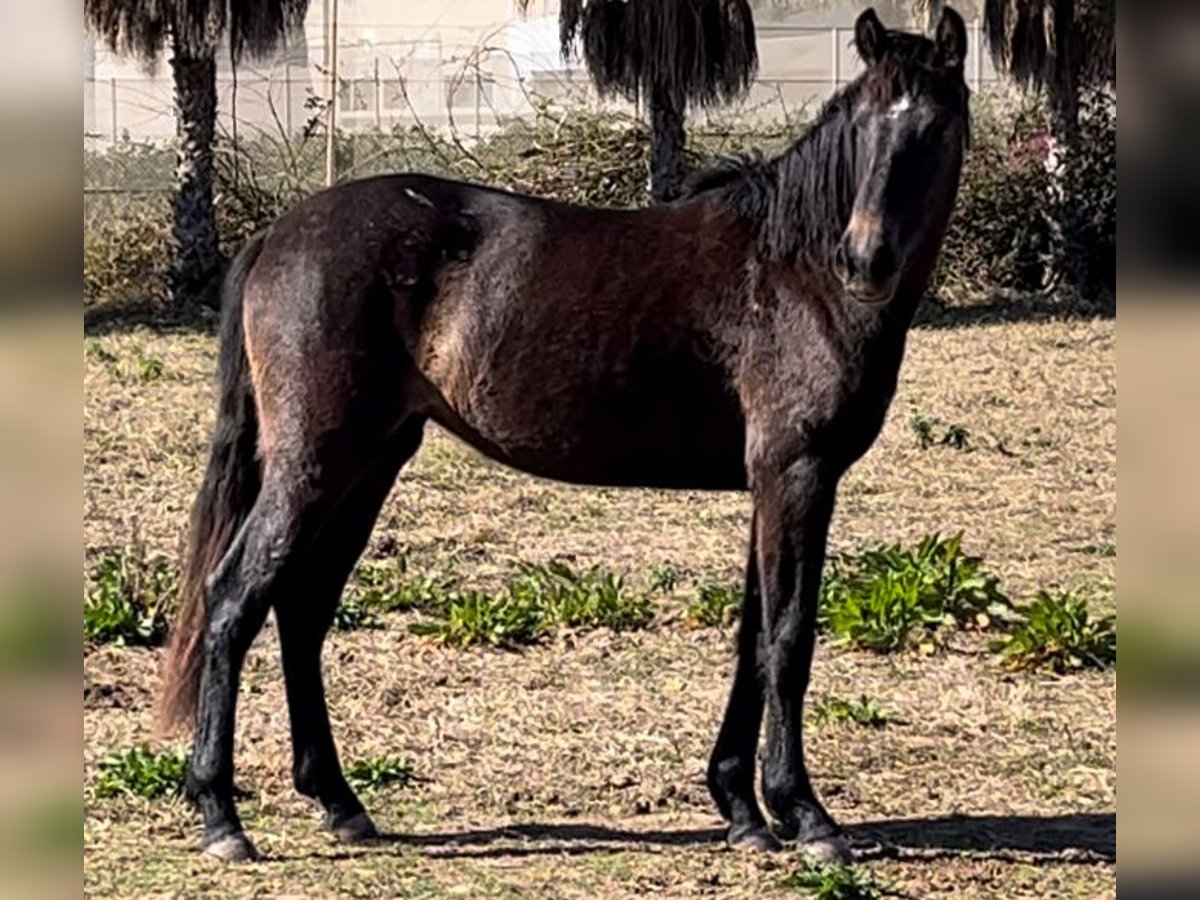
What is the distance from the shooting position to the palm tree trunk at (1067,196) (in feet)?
64.0

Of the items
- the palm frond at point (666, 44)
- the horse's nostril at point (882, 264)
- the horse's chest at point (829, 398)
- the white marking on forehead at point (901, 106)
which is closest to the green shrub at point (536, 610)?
the horse's chest at point (829, 398)

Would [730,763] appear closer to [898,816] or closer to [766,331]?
[898,816]

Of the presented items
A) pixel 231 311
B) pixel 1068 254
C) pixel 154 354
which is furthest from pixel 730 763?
pixel 1068 254

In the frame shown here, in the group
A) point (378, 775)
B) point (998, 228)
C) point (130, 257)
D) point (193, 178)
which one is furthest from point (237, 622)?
point (998, 228)

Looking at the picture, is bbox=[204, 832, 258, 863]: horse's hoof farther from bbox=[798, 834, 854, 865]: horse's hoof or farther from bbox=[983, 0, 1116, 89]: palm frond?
bbox=[983, 0, 1116, 89]: palm frond

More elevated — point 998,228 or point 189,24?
point 189,24

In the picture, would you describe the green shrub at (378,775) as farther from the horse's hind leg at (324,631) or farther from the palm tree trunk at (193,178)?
the palm tree trunk at (193,178)

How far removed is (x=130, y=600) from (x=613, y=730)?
2.27 metres

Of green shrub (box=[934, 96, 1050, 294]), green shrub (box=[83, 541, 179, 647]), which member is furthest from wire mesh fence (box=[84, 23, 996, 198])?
green shrub (box=[83, 541, 179, 647])

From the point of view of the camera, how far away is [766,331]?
17.6ft

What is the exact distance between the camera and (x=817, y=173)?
210 inches

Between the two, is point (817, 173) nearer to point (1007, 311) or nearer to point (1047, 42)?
point (1007, 311)

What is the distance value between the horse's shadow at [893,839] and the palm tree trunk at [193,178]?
544 inches
